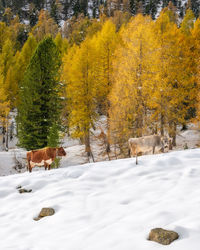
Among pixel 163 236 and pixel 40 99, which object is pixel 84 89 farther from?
pixel 163 236

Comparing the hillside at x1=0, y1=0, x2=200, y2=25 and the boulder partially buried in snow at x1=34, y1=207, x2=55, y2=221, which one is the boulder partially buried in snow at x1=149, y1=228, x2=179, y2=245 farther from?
the hillside at x1=0, y1=0, x2=200, y2=25

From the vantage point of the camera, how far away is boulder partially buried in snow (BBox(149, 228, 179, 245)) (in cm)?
367

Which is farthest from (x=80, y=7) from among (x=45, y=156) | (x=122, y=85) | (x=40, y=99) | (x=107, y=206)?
(x=107, y=206)

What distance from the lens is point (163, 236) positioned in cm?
373

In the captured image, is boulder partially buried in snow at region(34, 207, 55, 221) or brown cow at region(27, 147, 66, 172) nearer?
boulder partially buried in snow at region(34, 207, 55, 221)

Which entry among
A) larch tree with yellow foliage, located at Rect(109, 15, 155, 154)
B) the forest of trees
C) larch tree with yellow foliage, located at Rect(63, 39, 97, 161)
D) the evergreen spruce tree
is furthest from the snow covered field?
larch tree with yellow foliage, located at Rect(63, 39, 97, 161)

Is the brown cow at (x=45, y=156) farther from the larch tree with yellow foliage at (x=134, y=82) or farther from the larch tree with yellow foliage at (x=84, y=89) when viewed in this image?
the larch tree with yellow foliage at (x=84, y=89)

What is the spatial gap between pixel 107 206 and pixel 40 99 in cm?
1540

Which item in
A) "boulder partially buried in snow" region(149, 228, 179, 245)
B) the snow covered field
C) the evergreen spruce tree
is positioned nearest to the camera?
"boulder partially buried in snow" region(149, 228, 179, 245)

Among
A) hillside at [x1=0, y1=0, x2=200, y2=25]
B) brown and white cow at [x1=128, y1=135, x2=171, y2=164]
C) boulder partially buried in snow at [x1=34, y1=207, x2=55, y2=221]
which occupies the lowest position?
boulder partially buried in snow at [x1=34, y1=207, x2=55, y2=221]

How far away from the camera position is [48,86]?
19.8 meters

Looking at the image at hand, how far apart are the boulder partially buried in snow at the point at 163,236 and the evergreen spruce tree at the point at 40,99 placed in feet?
51.4

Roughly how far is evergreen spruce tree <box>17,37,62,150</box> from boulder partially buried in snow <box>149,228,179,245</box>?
1567cm

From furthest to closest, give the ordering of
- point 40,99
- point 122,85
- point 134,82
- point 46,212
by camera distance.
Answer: point 40,99, point 122,85, point 134,82, point 46,212
